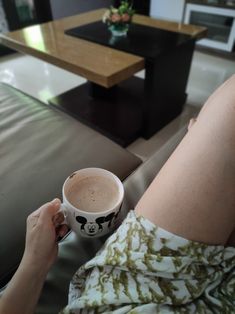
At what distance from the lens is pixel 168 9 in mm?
2889

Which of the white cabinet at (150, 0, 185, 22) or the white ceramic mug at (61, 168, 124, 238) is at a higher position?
the white ceramic mug at (61, 168, 124, 238)

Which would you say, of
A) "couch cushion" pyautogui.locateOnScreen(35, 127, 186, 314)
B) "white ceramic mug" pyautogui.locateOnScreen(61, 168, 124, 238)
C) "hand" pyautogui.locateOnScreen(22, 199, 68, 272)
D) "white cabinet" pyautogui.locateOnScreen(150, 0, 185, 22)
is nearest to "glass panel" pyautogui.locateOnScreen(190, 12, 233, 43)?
"white cabinet" pyautogui.locateOnScreen(150, 0, 185, 22)

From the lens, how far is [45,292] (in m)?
0.53

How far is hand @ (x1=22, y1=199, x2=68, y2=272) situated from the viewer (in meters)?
0.46

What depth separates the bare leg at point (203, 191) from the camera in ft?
1.39

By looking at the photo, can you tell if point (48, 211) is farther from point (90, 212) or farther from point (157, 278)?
point (157, 278)

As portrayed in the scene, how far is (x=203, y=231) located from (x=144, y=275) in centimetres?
12

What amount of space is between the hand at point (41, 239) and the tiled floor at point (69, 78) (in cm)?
128

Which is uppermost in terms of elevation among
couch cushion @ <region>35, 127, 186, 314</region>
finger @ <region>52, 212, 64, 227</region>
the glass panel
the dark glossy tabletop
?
finger @ <region>52, 212, 64, 227</region>

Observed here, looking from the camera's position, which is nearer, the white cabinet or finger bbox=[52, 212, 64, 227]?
finger bbox=[52, 212, 64, 227]

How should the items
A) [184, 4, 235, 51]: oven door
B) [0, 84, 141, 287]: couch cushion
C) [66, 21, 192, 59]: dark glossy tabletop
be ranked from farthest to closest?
[184, 4, 235, 51]: oven door
[66, 21, 192, 59]: dark glossy tabletop
[0, 84, 141, 287]: couch cushion

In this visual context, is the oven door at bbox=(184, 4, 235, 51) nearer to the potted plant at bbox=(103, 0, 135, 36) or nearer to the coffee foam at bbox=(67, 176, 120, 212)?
the potted plant at bbox=(103, 0, 135, 36)

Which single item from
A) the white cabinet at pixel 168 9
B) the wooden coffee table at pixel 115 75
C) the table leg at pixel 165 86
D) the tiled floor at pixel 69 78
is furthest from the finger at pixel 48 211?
the white cabinet at pixel 168 9

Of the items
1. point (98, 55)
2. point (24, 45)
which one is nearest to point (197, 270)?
point (98, 55)
